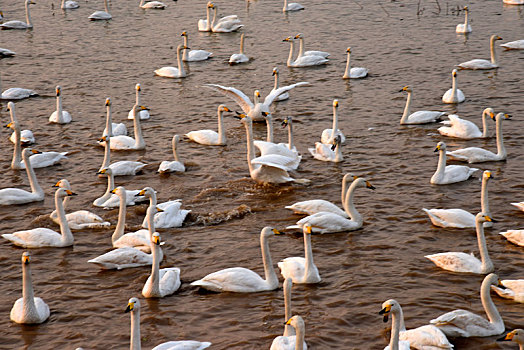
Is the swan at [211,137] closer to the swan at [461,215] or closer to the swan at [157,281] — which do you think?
the swan at [461,215]

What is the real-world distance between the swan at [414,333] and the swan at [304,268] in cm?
190

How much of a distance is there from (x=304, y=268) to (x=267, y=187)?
13.6ft

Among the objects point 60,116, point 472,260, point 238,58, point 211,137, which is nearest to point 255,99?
point 211,137

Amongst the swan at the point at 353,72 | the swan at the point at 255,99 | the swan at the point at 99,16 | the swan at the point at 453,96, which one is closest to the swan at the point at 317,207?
the swan at the point at 255,99

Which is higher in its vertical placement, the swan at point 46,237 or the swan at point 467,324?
the swan at point 467,324

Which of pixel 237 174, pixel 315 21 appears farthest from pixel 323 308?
pixel 315 21

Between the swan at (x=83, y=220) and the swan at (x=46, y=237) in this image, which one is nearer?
the swan at (x=46, y=237)

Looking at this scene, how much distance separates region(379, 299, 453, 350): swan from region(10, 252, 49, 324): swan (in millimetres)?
4509

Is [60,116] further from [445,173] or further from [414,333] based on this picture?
[414,333]

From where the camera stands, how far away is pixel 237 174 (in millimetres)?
15961

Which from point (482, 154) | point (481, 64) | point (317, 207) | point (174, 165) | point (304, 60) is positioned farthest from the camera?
point (304, 60)

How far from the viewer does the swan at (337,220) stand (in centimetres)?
1270

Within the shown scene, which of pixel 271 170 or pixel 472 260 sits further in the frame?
pixel 271 170

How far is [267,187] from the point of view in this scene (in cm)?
1510
